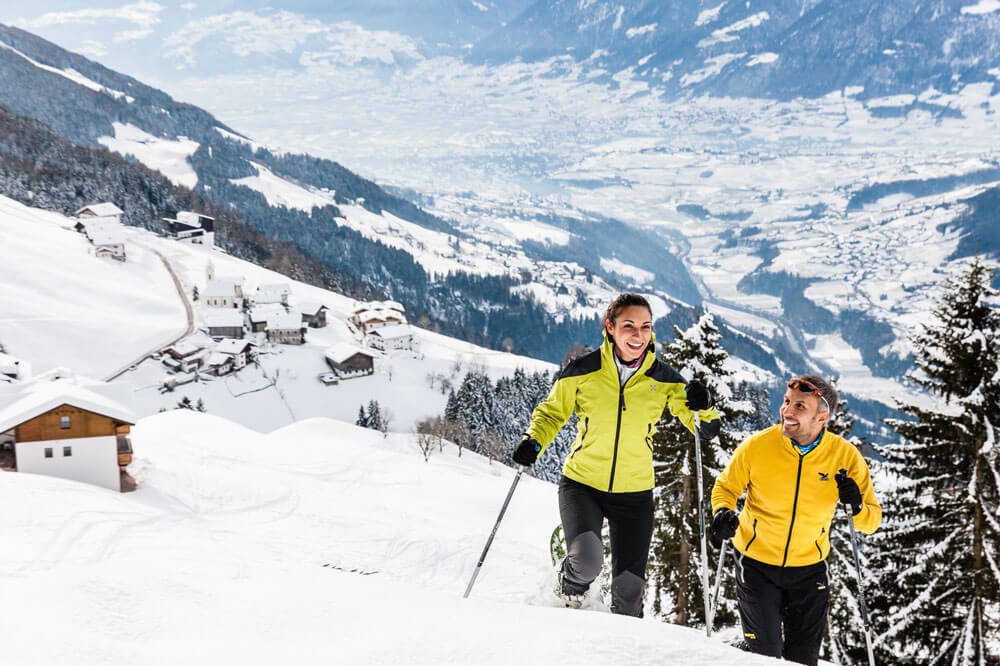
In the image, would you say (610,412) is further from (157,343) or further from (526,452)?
(157,343)

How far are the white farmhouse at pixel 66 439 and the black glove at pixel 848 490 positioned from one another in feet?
78.2

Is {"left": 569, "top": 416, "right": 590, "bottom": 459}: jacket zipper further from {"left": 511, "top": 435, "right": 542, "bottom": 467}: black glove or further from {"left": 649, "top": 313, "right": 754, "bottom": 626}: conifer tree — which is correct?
{"left": 649, "top": 313, "right": 754, "bottom": 626}: conifer tree

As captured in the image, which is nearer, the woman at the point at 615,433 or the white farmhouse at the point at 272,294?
the woman at the point at 615,433

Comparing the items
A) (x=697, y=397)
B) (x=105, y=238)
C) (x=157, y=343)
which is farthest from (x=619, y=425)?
(x=105, y=238)

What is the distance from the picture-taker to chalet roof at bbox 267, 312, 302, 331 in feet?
250

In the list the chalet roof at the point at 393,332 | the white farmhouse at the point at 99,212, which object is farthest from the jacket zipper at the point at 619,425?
the white farmhouse at the point at 99,212

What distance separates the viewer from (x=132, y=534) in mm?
16891

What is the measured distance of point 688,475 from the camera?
14.3 meters

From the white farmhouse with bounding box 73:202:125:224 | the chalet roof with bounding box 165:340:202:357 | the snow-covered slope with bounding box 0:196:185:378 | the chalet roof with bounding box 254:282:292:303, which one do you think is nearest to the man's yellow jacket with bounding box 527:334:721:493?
the snow-covered slope with bounding box 0:196:185:378

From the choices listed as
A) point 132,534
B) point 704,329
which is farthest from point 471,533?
point 704,329

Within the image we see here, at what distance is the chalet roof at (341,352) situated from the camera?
71.0 metres

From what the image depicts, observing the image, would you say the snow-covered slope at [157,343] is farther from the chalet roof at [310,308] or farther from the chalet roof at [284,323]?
the chalet roof at [284,323]

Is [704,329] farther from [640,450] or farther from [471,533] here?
[471,533]

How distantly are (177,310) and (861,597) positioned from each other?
83.0 m
